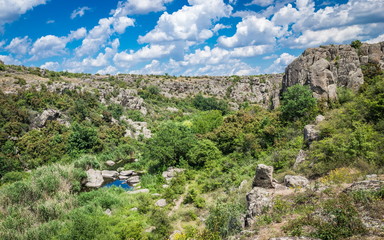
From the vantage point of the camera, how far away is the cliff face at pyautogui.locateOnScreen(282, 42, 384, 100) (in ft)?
107

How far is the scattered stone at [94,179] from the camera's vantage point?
103ft

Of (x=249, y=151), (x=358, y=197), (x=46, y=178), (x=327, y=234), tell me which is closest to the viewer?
(x=327, y=234)

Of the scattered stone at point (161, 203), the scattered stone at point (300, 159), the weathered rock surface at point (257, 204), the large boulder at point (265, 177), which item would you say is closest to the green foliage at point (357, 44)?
the scattered stone at point (300, 159)

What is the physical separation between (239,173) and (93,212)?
51.9 feet

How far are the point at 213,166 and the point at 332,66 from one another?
2456 cm

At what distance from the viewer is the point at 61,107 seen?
51.2m

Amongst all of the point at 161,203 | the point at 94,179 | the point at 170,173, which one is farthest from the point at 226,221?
the point at 94,179

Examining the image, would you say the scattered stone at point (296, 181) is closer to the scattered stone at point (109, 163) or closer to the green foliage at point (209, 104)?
the scattered stone at point (109, 163)

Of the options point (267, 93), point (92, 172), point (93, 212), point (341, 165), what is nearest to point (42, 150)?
point (92, 172)

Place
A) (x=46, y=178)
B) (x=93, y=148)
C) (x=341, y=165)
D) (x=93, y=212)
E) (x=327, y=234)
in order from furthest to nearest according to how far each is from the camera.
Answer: (x=93, y=148) → (x=46, y=178) → (x=93, y=212) → (x=341, y=165) → (x=327, y=234)

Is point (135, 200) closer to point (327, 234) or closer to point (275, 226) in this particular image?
point (275, 226)

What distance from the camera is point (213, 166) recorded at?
101ft

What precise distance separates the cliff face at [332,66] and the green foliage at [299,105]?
7.34 ft

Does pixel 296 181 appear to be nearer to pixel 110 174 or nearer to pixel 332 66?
pixel 332 66
